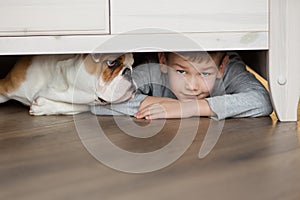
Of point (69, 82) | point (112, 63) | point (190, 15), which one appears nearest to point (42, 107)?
point (69, 82)

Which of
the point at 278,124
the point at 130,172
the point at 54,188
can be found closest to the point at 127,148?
the point at 130,172

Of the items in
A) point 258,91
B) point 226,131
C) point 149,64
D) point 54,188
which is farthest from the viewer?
point 149,64

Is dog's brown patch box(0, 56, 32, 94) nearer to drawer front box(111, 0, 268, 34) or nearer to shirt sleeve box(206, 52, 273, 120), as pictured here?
drawer front box(111, 0, 268, 34)

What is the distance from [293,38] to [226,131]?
255mm

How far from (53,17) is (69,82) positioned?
18 cm

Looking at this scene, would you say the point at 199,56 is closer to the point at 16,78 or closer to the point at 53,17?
the point at 53,17

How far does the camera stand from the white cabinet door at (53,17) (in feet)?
3.81

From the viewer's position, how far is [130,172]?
34.8 inches

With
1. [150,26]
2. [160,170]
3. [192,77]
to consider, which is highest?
[150,26]

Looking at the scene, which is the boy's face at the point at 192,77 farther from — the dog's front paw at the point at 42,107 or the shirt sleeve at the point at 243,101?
the dog's front paw at the point at 42,107

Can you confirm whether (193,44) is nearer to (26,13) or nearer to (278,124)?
(278,124)

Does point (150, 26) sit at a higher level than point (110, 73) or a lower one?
higher

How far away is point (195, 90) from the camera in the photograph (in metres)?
1.29

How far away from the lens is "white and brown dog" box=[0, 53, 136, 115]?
4.11 ft
